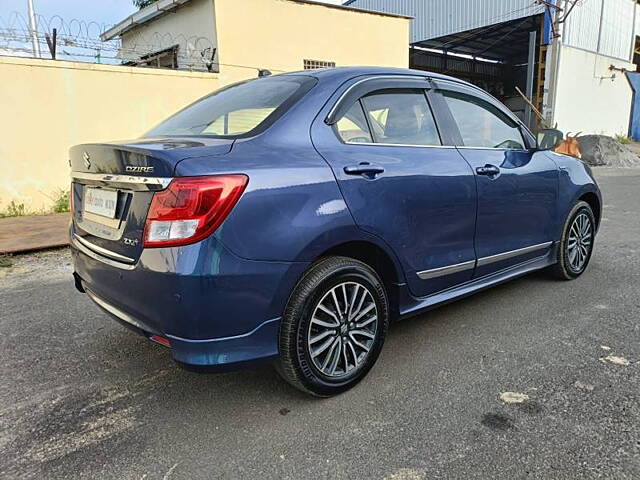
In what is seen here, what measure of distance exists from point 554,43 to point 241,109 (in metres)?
18.6

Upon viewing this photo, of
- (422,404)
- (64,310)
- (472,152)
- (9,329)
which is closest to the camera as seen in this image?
(422,404)

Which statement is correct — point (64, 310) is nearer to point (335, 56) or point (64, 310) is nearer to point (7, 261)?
point (7, 261)

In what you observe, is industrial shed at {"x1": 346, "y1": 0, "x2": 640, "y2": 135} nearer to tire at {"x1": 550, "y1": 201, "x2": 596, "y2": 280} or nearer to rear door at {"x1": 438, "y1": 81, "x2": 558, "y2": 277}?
tire at {"x1": 550, "y1": 201, "x2": 596, "y2": 280}

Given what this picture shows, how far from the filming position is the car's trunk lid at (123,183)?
207cm

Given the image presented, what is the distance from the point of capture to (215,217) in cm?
200

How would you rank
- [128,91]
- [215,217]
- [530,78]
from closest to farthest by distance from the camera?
[215,217]
[128,91]
[530,78]

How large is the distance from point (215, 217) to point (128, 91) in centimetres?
749

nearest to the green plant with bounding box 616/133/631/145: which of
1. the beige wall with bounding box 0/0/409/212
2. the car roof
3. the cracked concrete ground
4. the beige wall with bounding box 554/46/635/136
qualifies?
the beige wall with bounding box 554/46/635/136

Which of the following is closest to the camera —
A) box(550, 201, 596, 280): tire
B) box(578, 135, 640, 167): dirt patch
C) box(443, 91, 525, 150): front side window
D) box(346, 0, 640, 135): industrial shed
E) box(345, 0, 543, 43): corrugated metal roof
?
box(443, 91, 525, 150): front side window

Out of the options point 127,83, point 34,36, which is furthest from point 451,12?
point 34,36

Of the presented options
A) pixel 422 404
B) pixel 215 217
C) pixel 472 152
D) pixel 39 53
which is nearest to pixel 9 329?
pixel 215 217

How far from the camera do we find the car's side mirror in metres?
3.82

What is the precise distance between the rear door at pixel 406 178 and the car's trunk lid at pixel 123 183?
0.64m

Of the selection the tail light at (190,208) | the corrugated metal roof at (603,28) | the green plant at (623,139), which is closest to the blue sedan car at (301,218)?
the tail light at (190,208)
